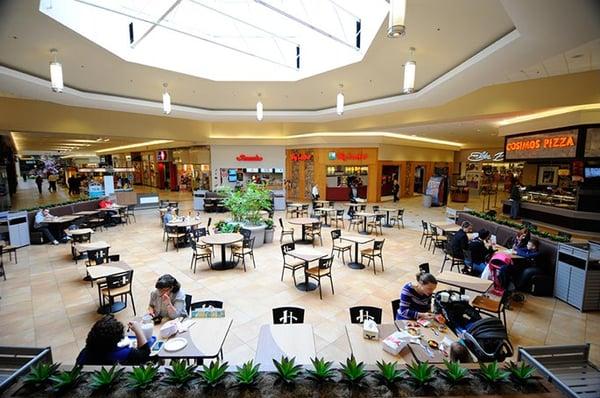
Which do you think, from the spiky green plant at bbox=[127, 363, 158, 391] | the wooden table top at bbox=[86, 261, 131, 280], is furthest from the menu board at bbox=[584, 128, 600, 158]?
the wooden table top at bbox=[86, 261, 131, 280]

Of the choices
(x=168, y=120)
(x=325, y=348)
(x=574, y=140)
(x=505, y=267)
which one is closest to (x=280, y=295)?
(x=325, y=348)

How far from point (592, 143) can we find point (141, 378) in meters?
12.8

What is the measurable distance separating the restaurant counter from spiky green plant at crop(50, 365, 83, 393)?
13441mm

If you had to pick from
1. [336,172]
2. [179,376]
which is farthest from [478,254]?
[336,172]

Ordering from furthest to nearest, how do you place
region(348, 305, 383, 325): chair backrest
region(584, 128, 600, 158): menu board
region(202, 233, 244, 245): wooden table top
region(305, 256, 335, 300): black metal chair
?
region(584, 128, 600, 158): menu board
region(202, 233, 244, 245): wooden table top
region(305, 256, 335, 300): black metal chair
region(348, 305, 383, 325): chair backrest

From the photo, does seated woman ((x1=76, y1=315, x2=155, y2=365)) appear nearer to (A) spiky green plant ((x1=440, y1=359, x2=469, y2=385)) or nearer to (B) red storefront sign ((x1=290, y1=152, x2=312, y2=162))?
(A) spiky green plant ((x1=440, y1=359, x2=469, y2=385))

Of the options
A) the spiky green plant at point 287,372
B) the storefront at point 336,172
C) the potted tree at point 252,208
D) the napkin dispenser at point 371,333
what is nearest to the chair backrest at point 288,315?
the napkin dispenser at point 371,333

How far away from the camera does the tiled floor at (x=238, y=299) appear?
4.30 m

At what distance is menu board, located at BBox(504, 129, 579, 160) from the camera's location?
9.37 m

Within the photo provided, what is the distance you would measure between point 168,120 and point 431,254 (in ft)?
46.2

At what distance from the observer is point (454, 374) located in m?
2.06

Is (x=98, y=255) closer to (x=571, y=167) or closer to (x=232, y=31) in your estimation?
(x=232, y=31)

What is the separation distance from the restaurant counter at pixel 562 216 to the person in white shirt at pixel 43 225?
57.8 ft

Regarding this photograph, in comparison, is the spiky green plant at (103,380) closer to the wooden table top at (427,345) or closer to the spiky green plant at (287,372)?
the spiky green plant at (287,372)
